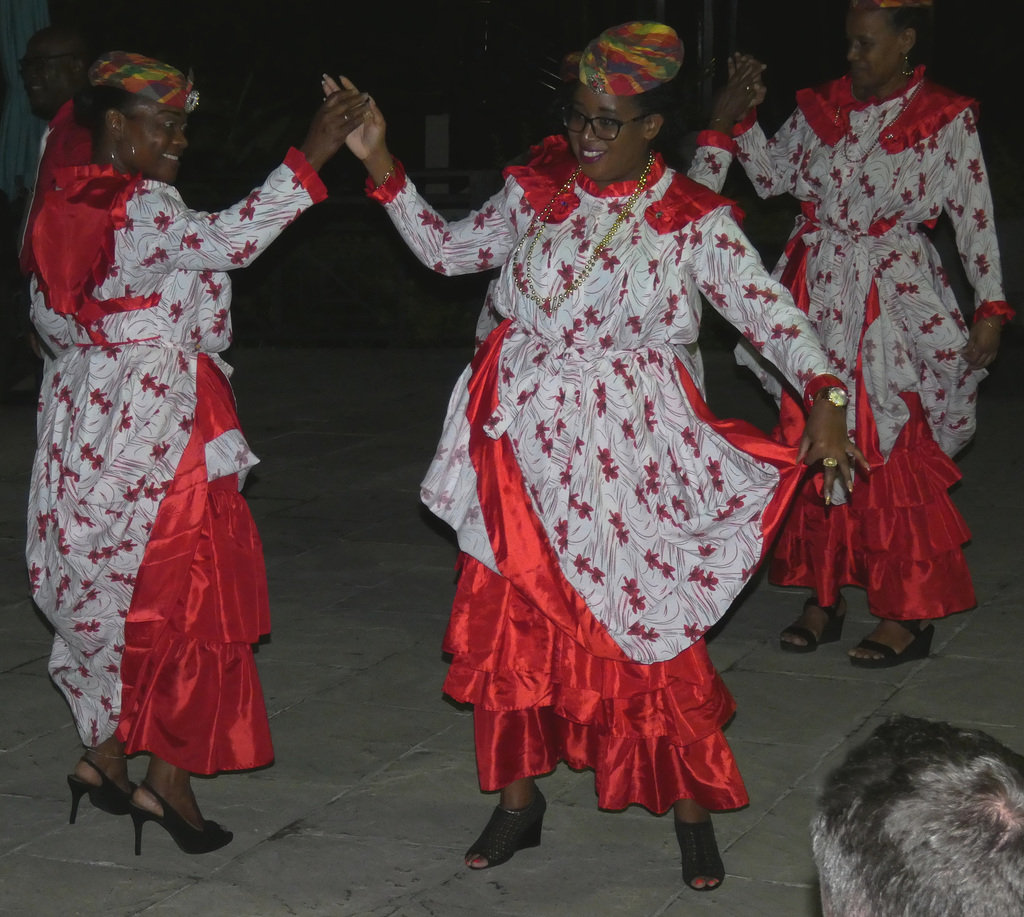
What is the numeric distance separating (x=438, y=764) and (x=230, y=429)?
1.20 meters

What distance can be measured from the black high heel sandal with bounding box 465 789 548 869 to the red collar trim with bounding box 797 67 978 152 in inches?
97.3

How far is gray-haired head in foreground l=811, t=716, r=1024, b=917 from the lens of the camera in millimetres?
1529

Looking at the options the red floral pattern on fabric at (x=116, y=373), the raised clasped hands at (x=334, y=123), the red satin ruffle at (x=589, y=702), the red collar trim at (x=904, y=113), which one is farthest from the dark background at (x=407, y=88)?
the red satin ruffle at (x=589, y=702)

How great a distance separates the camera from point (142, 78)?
3846mm

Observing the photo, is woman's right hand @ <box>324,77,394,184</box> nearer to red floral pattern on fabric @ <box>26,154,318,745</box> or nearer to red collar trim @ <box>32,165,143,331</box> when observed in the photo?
red floral pattern on fabric @ <box>26,154,318,745</box>

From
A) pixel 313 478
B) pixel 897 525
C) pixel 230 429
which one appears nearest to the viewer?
pixel 230 429

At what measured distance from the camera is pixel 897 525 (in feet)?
17.9

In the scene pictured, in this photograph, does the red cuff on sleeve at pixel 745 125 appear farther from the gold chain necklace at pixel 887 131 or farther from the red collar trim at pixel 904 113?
the gold chain necklace at pixel 887 131

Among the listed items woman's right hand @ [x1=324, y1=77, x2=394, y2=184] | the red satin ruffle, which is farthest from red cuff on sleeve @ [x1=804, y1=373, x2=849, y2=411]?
woman's right hand @ [x1=324, y1=77, x2=394, y2=184]

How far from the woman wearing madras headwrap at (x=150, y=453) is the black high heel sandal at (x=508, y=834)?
610 mm

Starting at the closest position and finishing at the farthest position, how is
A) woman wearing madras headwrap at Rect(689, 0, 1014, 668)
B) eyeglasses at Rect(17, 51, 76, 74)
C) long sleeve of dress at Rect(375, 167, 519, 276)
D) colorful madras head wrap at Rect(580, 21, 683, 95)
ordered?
colorful madras head wrap at Rect(580, 21, 683, 95) < long sleeve of dress at Rect(375, 167, 519, 276) < woman wearing madras headwrap at Rect(689, 0, 1014, 668) < eyeglasses at Rect(17, 51, 76, 74)

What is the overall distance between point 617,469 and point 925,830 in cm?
233

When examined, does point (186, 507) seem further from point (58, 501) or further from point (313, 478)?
point (313, 478)

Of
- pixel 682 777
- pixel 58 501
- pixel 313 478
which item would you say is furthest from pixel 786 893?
pixel 313 478
